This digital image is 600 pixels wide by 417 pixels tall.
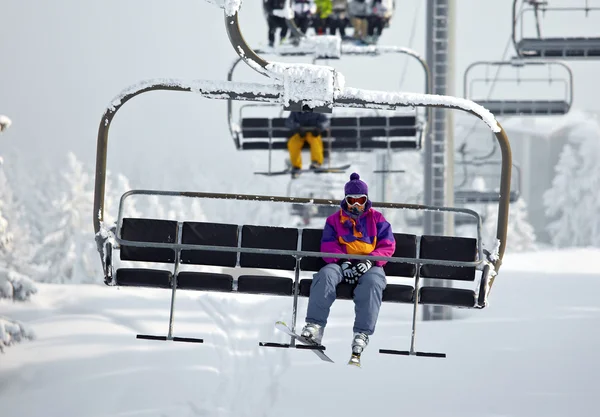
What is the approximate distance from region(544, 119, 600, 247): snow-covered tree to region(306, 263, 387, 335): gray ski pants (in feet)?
203

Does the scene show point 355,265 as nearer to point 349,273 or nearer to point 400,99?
point 349,273

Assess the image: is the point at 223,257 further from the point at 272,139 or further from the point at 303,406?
the point at 272,139

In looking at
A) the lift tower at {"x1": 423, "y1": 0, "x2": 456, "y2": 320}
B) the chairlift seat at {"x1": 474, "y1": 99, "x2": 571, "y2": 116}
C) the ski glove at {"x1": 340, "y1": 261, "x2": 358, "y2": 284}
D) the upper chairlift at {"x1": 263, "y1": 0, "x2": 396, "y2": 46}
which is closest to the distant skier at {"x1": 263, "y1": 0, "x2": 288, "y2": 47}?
the upper chairlift at {"x1": 263, "y1": 0, "x2": 396, "y2": 46}

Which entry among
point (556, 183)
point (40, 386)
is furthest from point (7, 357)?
point (556, 183)

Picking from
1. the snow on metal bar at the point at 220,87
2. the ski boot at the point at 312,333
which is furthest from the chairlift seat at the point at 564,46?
the ski boot at the point at 312,333

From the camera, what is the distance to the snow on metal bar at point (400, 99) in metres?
5.74

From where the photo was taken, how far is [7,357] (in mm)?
10773

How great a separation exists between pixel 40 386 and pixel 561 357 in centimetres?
561

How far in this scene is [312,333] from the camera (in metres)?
5.90

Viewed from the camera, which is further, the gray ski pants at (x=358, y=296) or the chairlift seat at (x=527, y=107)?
the chairlift seat at (x=527, y=107)

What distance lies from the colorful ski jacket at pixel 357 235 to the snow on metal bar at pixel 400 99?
71cm

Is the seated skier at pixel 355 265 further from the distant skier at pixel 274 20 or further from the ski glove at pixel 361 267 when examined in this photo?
the distant skier at pixel 274 20

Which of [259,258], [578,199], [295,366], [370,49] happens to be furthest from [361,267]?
[578,199]

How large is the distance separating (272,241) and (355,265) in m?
0.59
